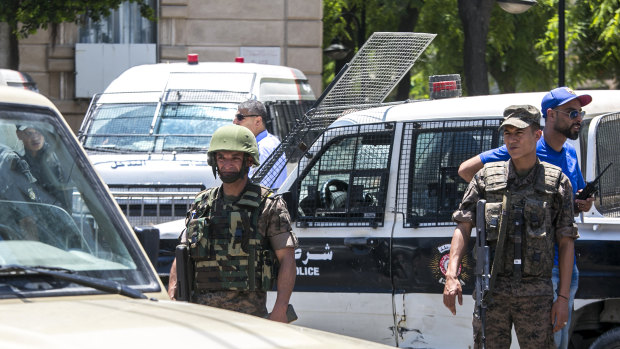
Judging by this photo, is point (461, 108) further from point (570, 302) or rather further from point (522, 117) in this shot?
point (570, 302)

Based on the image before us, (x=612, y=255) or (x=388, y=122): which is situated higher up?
(x=388, y=122)

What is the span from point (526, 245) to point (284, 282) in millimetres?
1187

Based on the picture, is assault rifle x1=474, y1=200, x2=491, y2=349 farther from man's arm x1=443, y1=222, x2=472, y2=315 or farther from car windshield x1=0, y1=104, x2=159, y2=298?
car windshield x1=0, y1=104, x2=159, y2=298

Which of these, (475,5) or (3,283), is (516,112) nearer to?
(3,283)

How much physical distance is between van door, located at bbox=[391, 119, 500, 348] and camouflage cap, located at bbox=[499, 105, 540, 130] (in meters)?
0.87

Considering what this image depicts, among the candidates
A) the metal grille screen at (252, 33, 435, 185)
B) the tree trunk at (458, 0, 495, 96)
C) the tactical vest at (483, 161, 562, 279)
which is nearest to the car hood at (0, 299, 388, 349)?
the tactical vest at (483, 161, 562, 279)

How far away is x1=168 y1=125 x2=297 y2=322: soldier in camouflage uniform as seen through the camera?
16.4 ft

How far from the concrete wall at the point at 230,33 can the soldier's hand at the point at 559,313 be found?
16.4 metres

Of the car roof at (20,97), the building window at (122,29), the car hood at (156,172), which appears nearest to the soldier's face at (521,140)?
the car roof at (20,97)

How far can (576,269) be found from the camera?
5.48 metres

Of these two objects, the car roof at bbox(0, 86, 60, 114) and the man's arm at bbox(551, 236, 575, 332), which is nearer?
the car roof at bbox(0, 86, 60, 114)

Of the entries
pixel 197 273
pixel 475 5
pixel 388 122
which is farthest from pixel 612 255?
pixel 475 5

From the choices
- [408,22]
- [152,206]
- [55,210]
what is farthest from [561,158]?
[408,22]

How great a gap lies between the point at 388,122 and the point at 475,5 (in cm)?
1194
